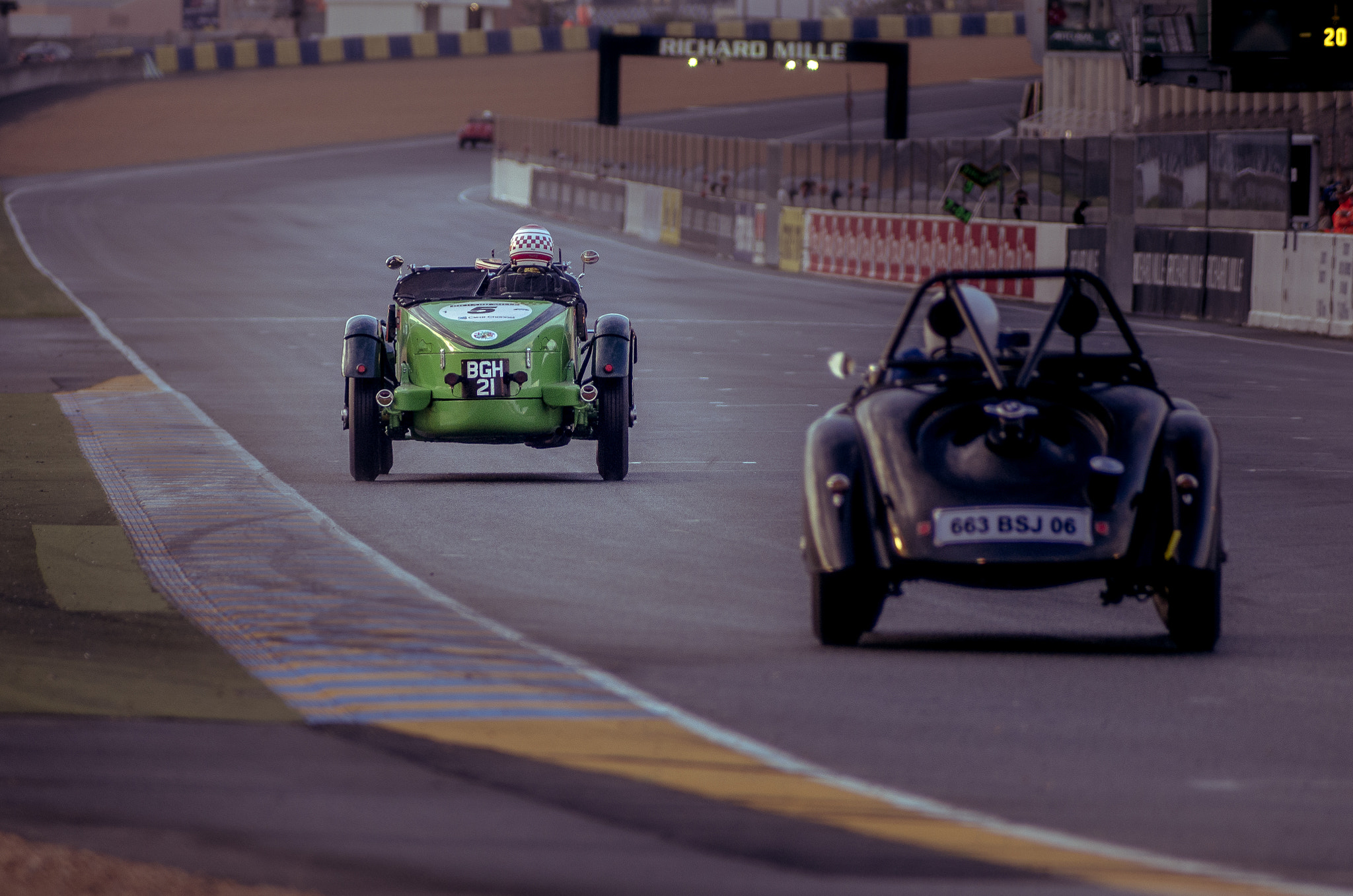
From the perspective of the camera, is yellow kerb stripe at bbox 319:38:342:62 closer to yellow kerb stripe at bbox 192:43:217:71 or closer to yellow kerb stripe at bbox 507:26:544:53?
yellow kerb stripe at bbox 192:43:217:71

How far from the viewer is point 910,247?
39.1 m

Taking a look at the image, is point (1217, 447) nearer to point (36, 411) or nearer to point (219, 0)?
point (36, 411)

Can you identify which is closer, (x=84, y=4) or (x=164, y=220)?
(x=164, y=220)

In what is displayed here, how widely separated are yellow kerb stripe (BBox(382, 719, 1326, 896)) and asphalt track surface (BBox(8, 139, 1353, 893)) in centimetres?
10

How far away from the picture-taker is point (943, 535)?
7625mm

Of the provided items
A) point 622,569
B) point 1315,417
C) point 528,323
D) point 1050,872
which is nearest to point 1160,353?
point 1315,417

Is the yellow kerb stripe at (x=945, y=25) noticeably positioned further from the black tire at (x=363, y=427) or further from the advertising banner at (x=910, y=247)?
the black tire at (x=363, y=427)

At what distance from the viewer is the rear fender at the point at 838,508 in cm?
778

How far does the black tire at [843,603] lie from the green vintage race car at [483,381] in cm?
566

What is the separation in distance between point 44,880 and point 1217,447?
4736mm

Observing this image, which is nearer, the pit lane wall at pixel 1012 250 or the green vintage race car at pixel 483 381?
the green vintage race car at pixel 483 381

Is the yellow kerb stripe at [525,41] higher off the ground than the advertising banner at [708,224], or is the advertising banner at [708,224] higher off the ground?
the yellow kerb stripe at [525,41]

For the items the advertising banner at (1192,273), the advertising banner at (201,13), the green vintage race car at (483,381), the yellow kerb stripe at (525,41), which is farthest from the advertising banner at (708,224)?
the advertising banner at (201,13)

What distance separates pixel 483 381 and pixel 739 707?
→ 682cm
